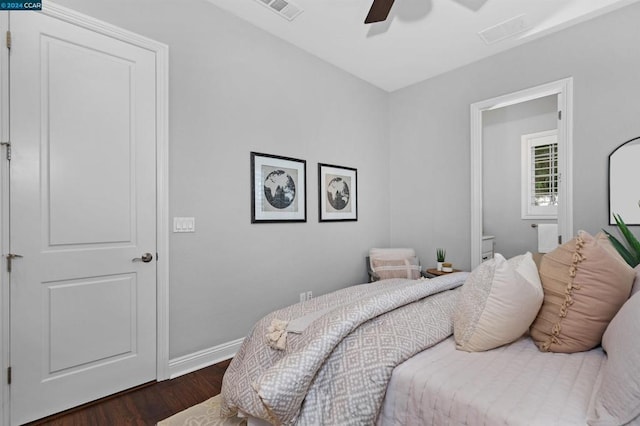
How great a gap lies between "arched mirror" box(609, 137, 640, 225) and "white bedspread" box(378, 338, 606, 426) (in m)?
1.92

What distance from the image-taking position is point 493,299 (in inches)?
51.1

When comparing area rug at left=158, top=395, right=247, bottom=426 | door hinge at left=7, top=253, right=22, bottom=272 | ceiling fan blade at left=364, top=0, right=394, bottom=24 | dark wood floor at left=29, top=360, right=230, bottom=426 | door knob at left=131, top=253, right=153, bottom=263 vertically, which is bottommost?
dark wood floor at left=29, top=360, right=230, bottom=426

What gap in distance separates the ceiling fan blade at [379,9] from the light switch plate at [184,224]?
1900mm

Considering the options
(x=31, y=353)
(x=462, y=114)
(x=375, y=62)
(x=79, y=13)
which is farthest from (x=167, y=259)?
(x=462, y=114)

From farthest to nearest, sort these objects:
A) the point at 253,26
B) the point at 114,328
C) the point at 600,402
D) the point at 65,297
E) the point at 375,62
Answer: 1. the point at 375,62
2. the point at 253,26
3. the point at 114,328
4. the point at 65,297
5. the point at 600,402

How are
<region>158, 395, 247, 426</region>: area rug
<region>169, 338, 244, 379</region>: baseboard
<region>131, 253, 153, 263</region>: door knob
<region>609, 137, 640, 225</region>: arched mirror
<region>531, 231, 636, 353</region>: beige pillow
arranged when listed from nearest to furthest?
1. <region>531, 231, 636, 353</region>: beige pillow
2. <region>158, 395, 247, 426</region>: area rug
3. <region>131, 253, 153, 263</region>: door knob
4. <region>169, 338, 244, 379</region>: baseboard
5. <region>609, 137, 640, 225</region>: arched mirror

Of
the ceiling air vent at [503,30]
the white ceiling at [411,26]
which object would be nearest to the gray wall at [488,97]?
the white ceiling at [411,26]

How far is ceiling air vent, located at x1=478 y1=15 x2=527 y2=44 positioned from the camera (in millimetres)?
2779

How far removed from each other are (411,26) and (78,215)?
298cm

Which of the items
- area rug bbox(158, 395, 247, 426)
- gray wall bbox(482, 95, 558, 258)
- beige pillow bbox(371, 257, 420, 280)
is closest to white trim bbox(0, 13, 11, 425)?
area rug bbox(158, 395, 247, 426)

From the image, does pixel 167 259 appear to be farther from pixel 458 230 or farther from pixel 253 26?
pixel 458 230

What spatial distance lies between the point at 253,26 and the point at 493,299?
2.82 m

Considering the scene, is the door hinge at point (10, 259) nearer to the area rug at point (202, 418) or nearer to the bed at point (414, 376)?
the area rug at point (202, 418)

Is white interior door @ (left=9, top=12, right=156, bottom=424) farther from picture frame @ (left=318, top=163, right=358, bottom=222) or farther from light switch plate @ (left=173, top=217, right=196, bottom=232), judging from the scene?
picture frame @ (left=318, top=163, right=358, bottom=222)
